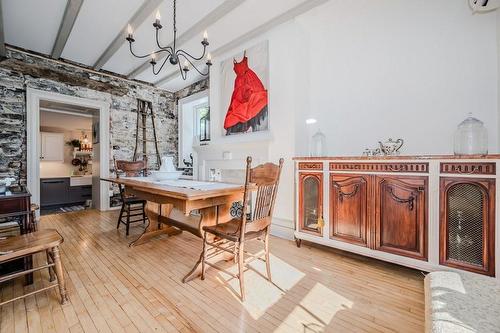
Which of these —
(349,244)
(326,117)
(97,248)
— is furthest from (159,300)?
(326,117)

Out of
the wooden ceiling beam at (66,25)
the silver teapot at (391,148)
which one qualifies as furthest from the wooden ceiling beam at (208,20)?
the silver teapot at (391,148)

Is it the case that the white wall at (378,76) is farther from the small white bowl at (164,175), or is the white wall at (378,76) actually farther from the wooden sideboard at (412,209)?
the small white bowl at (164,175)

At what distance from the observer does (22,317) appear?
4.96 feet

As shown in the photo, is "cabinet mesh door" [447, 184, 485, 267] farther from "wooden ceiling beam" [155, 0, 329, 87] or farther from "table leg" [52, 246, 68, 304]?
"table leg" [52, 246, 68, 304]

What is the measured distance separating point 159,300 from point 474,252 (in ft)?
7.98

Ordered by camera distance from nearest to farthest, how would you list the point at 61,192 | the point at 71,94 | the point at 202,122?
the point at 71,94 → the point at 202,122 → the point at 61,192

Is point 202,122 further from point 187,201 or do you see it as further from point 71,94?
point 187,201

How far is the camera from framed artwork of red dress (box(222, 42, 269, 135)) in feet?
11.1

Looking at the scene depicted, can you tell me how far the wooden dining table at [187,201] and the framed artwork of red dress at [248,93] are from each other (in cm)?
148

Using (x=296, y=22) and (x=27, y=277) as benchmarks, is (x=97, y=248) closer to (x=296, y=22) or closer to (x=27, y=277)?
(x=27, y=277)

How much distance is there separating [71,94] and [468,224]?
6043 millimetres

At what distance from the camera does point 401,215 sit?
202 cm

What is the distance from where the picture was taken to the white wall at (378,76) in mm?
2168

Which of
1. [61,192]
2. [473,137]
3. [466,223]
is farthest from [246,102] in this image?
[61,192]
